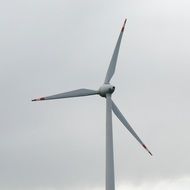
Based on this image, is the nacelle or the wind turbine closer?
the wind turbine

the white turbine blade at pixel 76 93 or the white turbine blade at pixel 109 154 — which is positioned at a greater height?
the white turbine blade at pixel 76 93

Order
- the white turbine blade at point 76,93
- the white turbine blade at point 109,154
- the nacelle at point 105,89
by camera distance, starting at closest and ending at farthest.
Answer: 1. the white turbine blade at point 109,154
2. the nacelle at point 105,89
3. the white turbine blade at point 76,93

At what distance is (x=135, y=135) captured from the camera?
71.4 m

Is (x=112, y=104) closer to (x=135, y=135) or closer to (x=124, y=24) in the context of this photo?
(x=135, y=135)

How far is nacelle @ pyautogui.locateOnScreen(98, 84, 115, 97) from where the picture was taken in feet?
234

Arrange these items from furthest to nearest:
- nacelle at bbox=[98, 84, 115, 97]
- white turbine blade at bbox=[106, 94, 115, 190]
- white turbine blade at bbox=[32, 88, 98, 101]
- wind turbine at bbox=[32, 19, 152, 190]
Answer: white turbine blade at bbox=[32, 88, 98, 101], nacelle at bbox=[98, 84, 115, 97], wind turbine at bbox=[32, 19, 152, 190], white turbine blade at bbox=[106, 94, 115, 190]

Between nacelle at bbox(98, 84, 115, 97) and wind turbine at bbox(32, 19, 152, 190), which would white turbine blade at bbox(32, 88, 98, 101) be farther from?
nacelle at bbox(98, 84, 115, 97)

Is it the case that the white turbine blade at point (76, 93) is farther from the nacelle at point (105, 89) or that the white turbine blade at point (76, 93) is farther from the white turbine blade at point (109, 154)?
the white turbine blade at point (109, 154)

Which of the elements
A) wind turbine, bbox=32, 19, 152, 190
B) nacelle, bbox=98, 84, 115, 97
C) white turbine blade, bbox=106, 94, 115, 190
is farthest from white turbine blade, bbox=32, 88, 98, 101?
white turbine blade, bbox=106, 94, 115, 190

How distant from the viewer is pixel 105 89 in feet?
236

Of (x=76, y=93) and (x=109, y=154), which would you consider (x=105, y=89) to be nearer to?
(x=76, y=93)

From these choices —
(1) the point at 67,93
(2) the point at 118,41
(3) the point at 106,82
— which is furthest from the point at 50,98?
(2) the point at 118,41

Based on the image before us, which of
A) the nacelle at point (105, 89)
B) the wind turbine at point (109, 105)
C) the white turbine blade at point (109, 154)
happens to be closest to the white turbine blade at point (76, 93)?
the wind turbine at point (109, 105)

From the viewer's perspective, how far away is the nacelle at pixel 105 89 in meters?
71.4
